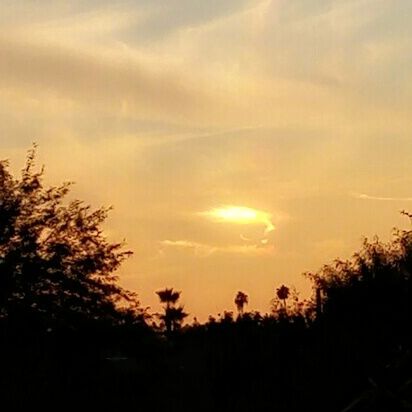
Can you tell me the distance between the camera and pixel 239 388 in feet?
130

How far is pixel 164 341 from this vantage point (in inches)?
2173

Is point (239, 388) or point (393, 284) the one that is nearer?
point (393, 284)

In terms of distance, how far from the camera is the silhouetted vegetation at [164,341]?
108 feet

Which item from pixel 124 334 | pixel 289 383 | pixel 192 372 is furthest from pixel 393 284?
pixel 124 334

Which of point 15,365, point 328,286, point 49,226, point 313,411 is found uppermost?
point 49,226

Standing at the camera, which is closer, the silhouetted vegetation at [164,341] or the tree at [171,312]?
the silhouetted vegetation at [164,341]

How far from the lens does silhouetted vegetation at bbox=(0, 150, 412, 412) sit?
1293 inches

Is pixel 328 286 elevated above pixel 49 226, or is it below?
below

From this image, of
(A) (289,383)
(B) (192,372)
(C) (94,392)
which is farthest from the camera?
(B) (192,372)

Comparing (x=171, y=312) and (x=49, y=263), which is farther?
(x=171, y=312)

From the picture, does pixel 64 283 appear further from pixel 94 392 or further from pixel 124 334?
pixel 94 392

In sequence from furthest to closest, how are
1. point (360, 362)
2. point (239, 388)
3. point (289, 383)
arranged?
1. point (239, 388)
2. point (289, 383)
3. point (360, 362)

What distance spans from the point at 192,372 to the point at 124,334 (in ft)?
20.6

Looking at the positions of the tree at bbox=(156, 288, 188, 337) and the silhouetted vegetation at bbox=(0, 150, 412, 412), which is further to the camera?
the tree at bbox=(156, 288, 188, 337)
